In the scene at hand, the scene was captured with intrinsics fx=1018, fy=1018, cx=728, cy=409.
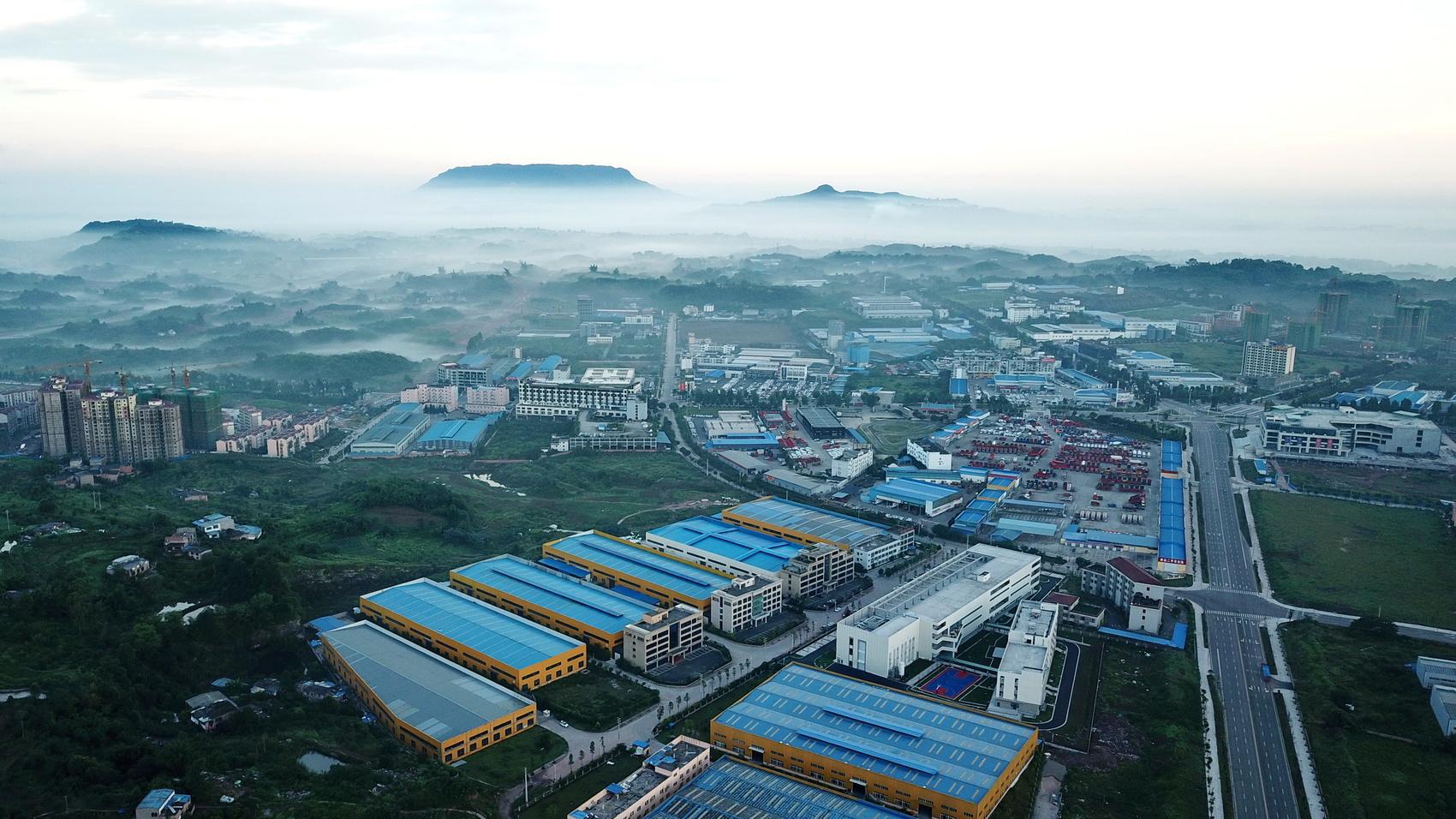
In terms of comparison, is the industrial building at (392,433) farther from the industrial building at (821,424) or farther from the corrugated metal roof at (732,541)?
the industrial building at (821,424)

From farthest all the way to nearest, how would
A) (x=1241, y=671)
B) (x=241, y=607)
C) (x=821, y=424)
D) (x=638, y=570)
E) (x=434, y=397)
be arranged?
(x=434, y=397), (x=821, y=424), (x=638, y=570), (x=241, y=607), (x=1241, y=671)

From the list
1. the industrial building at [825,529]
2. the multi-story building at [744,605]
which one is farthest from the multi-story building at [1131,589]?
the multi-story building at [744,605]

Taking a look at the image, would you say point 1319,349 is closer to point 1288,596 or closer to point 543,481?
point 1288,596

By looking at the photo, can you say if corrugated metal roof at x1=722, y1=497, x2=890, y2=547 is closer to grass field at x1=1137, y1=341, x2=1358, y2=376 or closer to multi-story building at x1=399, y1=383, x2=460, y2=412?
multi-story building at x1=399, y1=383, x2=460, y2=412

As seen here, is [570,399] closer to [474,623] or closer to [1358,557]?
[474,623]

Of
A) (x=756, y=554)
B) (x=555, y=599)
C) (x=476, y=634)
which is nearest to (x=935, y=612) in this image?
(x=756, y=554)

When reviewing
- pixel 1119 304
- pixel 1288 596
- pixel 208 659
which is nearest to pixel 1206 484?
pixel 1288 596
